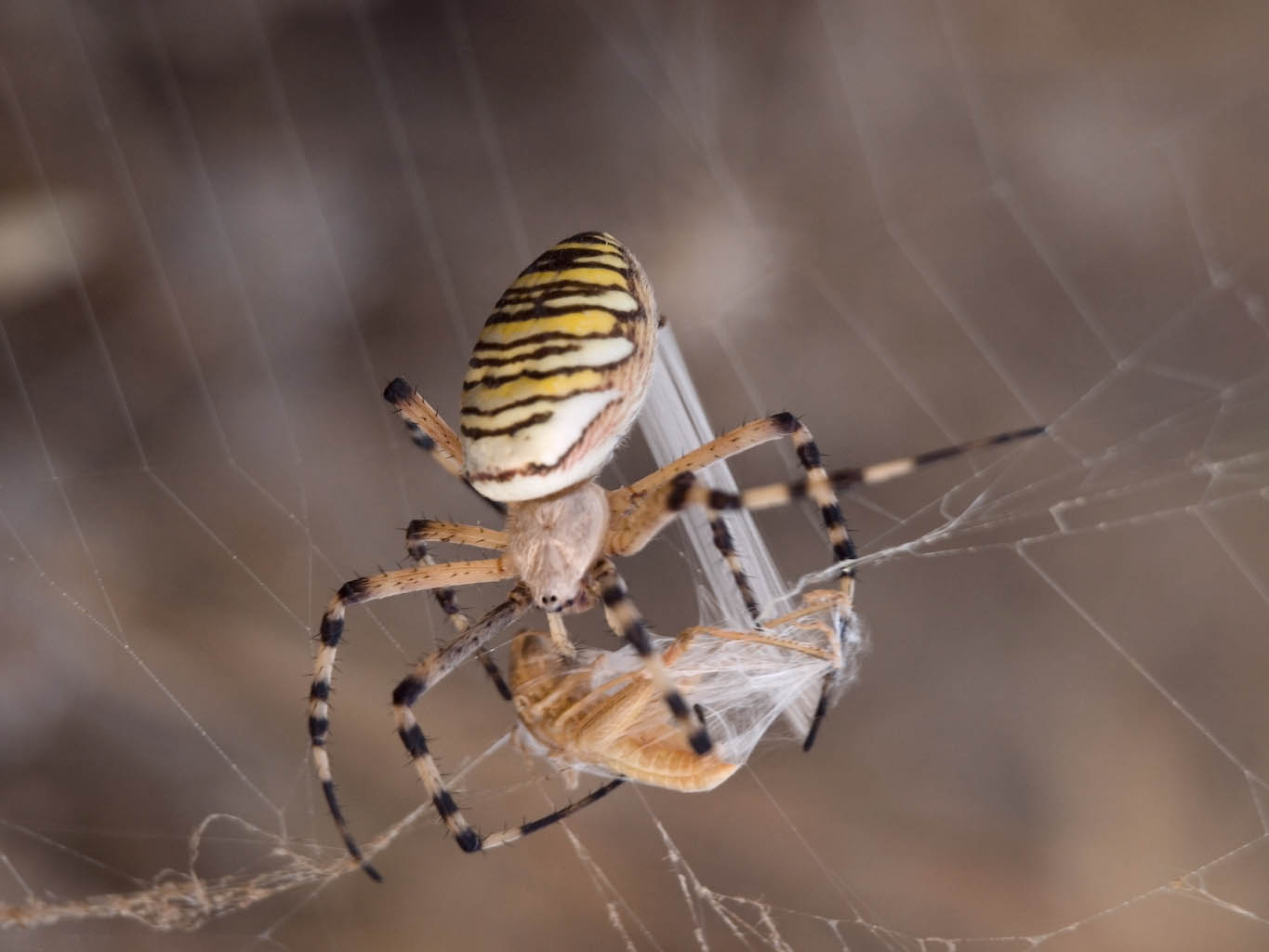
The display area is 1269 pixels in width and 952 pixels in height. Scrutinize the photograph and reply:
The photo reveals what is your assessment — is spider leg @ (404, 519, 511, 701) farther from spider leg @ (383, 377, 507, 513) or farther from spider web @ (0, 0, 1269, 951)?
spider web @ (0, 0, 1269, 951)

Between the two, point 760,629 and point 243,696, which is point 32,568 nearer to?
point 243,696

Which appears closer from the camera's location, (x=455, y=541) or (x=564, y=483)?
(x=564, y=483)

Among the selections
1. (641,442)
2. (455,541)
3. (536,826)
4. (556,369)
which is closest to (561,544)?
(455,541)

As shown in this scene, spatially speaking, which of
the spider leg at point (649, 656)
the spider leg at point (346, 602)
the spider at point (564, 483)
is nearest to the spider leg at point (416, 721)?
the spider at point (564, 483)

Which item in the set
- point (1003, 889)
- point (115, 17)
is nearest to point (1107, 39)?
point (1003, 889)

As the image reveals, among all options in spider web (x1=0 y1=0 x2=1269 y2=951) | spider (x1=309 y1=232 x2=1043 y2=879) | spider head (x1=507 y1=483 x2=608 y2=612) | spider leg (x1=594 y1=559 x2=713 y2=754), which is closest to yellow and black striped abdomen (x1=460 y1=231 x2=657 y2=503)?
spider (x1=309 y1=232 x2=1043 y2=879)

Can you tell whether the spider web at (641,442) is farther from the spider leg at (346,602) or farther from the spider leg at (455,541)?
the spider leg at (455,541)

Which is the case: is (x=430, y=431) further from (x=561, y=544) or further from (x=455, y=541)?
(x=561, y=544)
